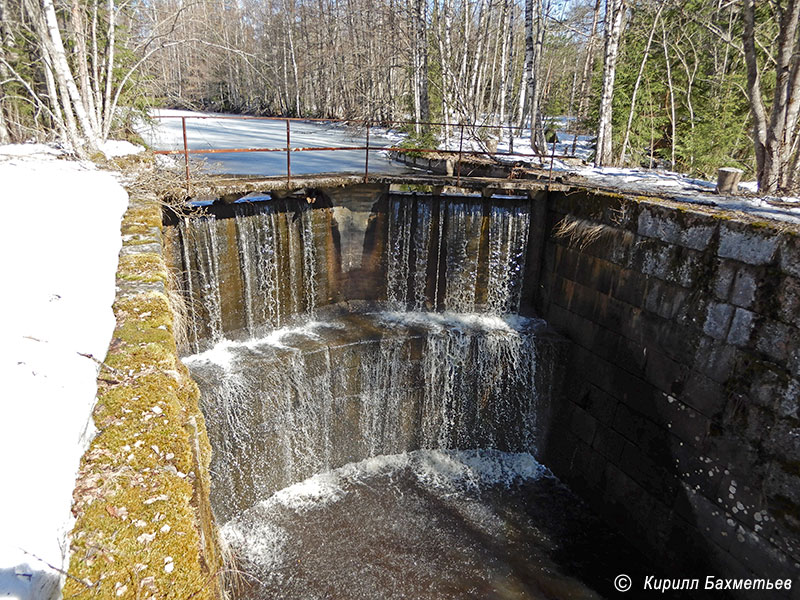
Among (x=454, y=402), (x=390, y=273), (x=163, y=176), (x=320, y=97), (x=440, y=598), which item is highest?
Answer: (x=320, y=97)

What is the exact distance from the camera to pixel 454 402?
847 centimetres

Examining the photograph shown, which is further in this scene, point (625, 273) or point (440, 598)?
point (625, 273)

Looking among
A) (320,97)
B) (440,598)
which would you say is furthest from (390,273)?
(320,97)

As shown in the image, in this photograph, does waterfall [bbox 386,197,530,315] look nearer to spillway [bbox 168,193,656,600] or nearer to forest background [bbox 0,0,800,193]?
spillway [bbox 168,193,656,600]

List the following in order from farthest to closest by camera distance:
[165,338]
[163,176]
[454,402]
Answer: [454,402]
[163,176]
[165,338]

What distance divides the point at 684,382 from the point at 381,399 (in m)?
4.30

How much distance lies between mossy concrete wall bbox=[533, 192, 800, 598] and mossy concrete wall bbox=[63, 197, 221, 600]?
581 cm

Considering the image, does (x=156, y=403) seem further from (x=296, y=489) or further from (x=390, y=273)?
(x=390, y=273)

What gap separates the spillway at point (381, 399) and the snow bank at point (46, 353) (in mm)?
2629

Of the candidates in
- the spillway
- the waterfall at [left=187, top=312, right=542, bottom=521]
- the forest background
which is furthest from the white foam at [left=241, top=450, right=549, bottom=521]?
the forest background

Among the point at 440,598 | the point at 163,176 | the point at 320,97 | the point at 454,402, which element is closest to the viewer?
the point at 440,598

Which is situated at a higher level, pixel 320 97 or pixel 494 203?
pixel 320 97

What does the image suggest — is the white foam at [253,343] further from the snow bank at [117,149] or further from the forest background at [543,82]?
the snow bank at [117,149]

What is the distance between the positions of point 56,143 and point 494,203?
28.2 ft
